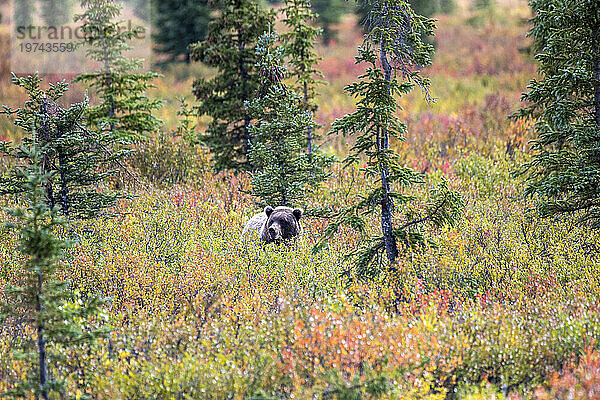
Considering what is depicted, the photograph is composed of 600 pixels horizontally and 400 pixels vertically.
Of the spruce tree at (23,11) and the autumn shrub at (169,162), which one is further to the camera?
the spruce tree at (23,11)

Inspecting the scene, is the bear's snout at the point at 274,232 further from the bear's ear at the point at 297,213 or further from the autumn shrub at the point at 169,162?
the autumn shrub at the point at 169,162

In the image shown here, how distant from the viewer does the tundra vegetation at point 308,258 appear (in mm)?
5770

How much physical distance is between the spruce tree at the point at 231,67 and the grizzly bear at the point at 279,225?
10.5ft

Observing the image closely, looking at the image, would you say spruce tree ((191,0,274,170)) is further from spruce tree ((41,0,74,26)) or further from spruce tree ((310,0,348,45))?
spruce tree ((41,0,74,26))

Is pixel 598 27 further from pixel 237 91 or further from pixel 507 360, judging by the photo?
pixel 237 91

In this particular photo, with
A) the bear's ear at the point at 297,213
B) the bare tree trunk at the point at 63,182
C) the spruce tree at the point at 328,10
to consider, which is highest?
the spruce tree at the point at 328,10


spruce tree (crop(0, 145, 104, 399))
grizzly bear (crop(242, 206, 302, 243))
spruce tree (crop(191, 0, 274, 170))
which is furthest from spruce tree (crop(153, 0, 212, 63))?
spruce tree (crop(0, 145, 104, 399))

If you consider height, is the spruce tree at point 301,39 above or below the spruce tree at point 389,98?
above

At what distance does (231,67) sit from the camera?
13.7m

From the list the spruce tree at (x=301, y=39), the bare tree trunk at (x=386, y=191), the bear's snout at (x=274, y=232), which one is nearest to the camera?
the bare tree trunk at (x=386, y=191)

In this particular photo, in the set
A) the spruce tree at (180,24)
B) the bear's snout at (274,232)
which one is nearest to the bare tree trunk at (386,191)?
the bear's snout at (274,232)

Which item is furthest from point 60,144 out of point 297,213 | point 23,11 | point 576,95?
point 23,11

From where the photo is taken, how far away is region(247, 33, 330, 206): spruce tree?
10.9m

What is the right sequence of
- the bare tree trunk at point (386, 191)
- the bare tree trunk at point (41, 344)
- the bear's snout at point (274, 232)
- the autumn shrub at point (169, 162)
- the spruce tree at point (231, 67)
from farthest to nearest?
the autumn shrub at point (169, 162) → the spruce tree at point (231, 67) → the bear's snout at point (274, 232) → the bare tree trunk at point (386, 191) → the bare tree trunk at point (41, 344)
